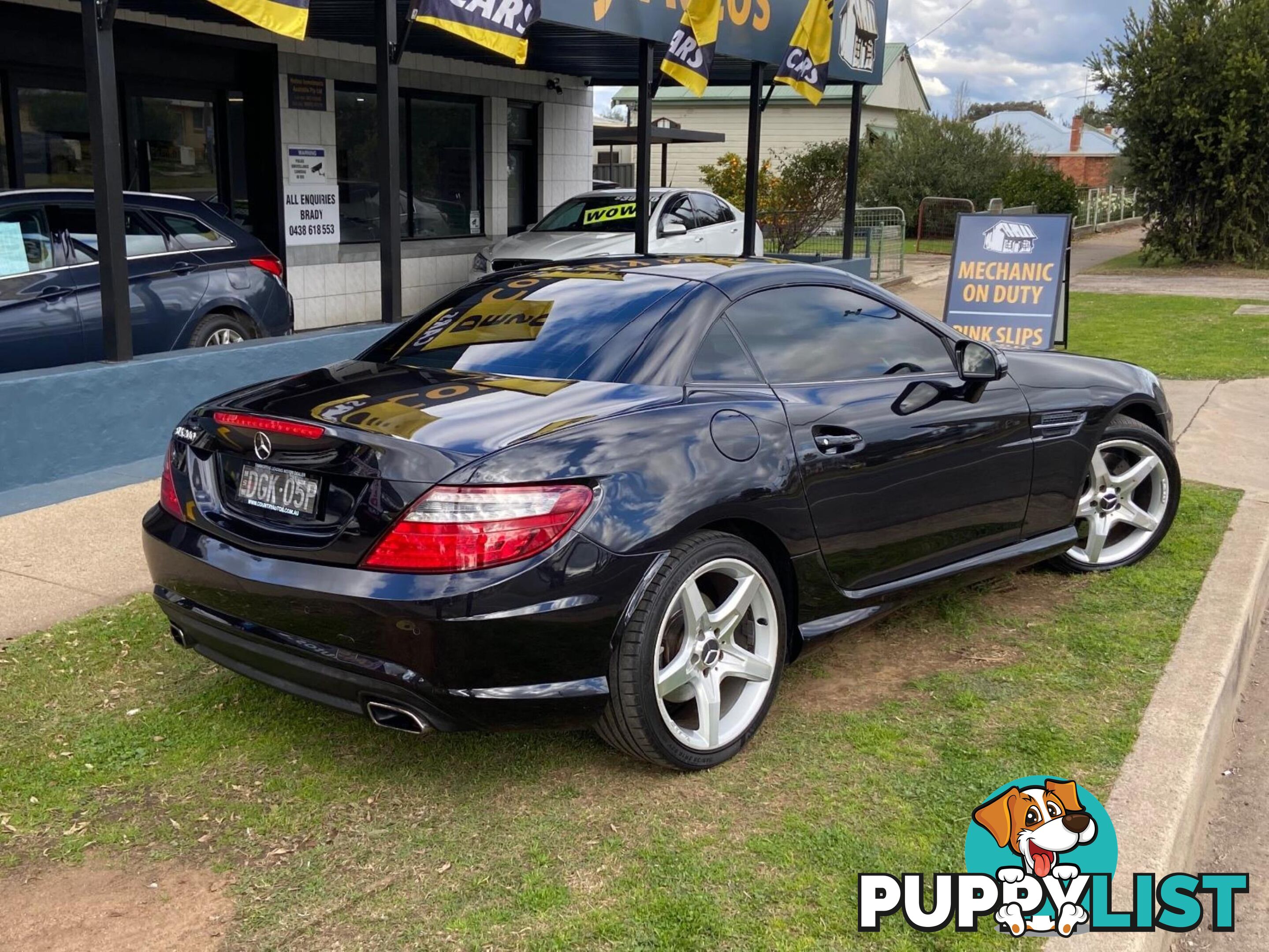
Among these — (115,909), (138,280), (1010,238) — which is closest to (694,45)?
(1010,238)

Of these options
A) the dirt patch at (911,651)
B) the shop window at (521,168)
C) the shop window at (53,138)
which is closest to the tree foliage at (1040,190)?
the shop window at (521,168)

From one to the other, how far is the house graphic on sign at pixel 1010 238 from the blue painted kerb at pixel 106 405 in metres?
5.86

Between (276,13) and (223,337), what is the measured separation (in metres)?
2.41

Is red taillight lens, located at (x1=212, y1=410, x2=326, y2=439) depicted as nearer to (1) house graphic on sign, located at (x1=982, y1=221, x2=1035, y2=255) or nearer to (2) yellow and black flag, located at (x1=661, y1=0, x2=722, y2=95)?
(1) house graphic on sign, located at (x1=982, y1=221, x2=1035, y2=255)

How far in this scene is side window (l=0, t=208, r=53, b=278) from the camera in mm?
7461

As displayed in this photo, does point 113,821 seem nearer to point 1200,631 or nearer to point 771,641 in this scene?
point 771,641

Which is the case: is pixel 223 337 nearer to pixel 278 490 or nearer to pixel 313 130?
pixel 313 130

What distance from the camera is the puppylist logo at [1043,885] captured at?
117 inches

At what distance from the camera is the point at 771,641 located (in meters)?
3.83

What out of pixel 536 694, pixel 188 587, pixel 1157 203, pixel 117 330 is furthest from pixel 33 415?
pixel 1157 203

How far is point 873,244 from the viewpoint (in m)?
20.1

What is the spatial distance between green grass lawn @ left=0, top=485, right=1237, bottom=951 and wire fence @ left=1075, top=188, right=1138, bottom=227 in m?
35.4

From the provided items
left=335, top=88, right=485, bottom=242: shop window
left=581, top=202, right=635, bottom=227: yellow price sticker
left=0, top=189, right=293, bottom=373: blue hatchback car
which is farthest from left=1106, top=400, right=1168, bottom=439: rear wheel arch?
left=335, top=88, right=485, bottom=242: shop window

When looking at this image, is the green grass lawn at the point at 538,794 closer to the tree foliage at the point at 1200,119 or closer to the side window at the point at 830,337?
the side window at the point at 830,337
